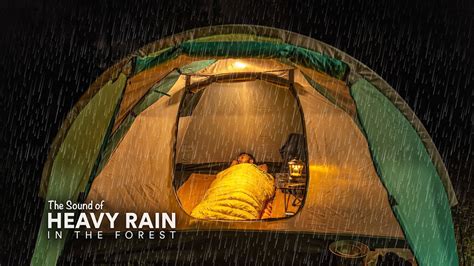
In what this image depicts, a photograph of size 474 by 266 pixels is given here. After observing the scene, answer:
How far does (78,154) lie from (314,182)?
1.35m

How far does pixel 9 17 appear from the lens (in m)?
3.59

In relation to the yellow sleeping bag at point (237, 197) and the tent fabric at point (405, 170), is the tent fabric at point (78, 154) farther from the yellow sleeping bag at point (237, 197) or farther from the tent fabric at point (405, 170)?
the tent fabric at point (405, 170)

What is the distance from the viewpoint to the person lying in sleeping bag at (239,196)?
2838 millimetres

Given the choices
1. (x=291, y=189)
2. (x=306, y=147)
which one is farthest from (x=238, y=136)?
(x=306, y=147)

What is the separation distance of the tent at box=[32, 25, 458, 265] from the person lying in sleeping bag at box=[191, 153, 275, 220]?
94mm

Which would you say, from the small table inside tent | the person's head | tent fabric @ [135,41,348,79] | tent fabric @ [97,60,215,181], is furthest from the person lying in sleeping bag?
tent fabric @ [135,41,348,79]

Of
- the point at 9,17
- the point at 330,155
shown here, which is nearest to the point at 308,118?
the point at 330,155

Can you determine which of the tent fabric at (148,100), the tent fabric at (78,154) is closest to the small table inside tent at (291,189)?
the tent fabric at (148,100)

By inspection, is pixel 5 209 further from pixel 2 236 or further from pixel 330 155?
pixel 330 155

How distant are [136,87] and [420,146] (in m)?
1.50

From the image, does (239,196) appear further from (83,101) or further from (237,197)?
(83,101)

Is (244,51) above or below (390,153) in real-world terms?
above

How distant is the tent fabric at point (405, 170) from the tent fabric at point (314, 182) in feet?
1.26

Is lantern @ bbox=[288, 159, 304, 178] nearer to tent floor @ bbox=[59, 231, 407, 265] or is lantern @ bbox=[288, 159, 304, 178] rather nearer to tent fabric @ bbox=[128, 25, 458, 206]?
tent floor @ bbox=[59, 231, 407, 265]
